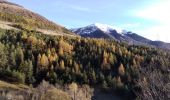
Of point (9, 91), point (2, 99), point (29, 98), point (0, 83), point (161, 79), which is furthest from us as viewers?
point (0, 83)

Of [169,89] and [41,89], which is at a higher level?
[169,89]

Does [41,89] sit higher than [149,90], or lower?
lower

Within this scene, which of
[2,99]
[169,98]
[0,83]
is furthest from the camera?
[0,83]

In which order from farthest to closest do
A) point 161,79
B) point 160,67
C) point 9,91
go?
point 9,91, point 160,67, point 161,79

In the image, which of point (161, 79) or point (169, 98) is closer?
point (169, 98)

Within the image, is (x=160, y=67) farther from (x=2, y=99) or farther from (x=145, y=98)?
(x=2, y=99)

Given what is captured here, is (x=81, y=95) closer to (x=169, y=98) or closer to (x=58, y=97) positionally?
(x=58, y=97)

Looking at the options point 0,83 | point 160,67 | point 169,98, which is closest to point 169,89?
point 169,98

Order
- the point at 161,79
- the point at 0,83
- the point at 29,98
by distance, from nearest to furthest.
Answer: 1. the point at 161,79
2. the point at 29,98
3. the point at 0,83

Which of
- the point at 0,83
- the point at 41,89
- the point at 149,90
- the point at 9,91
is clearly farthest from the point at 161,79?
the point at 0,83
